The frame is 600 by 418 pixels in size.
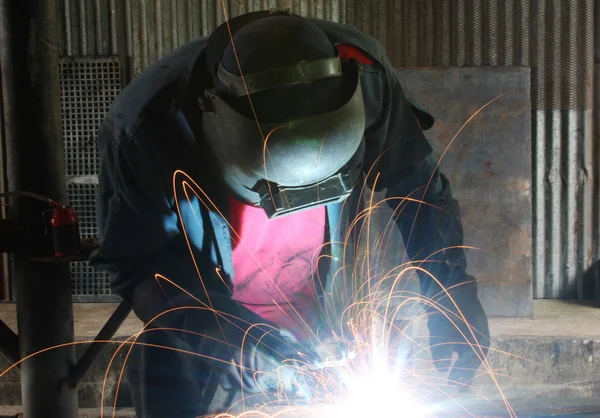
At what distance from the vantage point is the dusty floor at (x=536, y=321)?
12.1 feet

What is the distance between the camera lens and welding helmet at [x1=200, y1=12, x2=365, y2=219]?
1.55m

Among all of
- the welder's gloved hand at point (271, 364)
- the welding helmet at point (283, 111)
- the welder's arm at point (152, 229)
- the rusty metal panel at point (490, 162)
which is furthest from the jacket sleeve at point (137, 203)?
the rusty metal panel at point (490, 162)

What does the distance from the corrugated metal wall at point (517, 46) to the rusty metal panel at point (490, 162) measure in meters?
0.42

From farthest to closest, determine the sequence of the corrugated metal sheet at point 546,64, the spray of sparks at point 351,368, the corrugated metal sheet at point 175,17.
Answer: the corrugated metal sheet at point 175,17, the corrugated metal sheet at point 546,64, the spray of sparks at point 351,368

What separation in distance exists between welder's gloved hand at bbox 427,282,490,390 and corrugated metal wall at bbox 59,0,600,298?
8.03 ft

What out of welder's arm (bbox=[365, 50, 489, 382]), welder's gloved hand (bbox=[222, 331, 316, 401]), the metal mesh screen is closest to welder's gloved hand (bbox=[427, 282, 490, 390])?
welder's arm (bbox=[365, 50, 489, 382])

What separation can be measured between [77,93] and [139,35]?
1.86 feet

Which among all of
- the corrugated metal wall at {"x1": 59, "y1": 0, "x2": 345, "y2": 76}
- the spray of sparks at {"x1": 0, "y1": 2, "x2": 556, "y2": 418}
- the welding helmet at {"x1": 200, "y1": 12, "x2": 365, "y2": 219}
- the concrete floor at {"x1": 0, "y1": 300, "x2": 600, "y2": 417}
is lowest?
the concrete floor at {"x1": 0, "y1": 300, "x2": 600, "y2": 417}

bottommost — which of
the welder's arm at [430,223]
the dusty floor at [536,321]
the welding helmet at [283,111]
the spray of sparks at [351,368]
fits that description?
the dusty floor at [536,321]

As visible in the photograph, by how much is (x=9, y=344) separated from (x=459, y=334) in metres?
1.53

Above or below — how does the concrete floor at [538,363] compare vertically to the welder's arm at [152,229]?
below

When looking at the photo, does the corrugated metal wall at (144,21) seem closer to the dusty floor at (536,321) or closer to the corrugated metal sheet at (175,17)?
the corrugated metal sheet at (175,17)

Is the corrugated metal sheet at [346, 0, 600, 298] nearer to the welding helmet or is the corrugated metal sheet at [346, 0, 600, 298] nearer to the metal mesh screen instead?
the metal mesh screen

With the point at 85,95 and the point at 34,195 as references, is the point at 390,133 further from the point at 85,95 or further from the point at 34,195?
the point at 85,95
